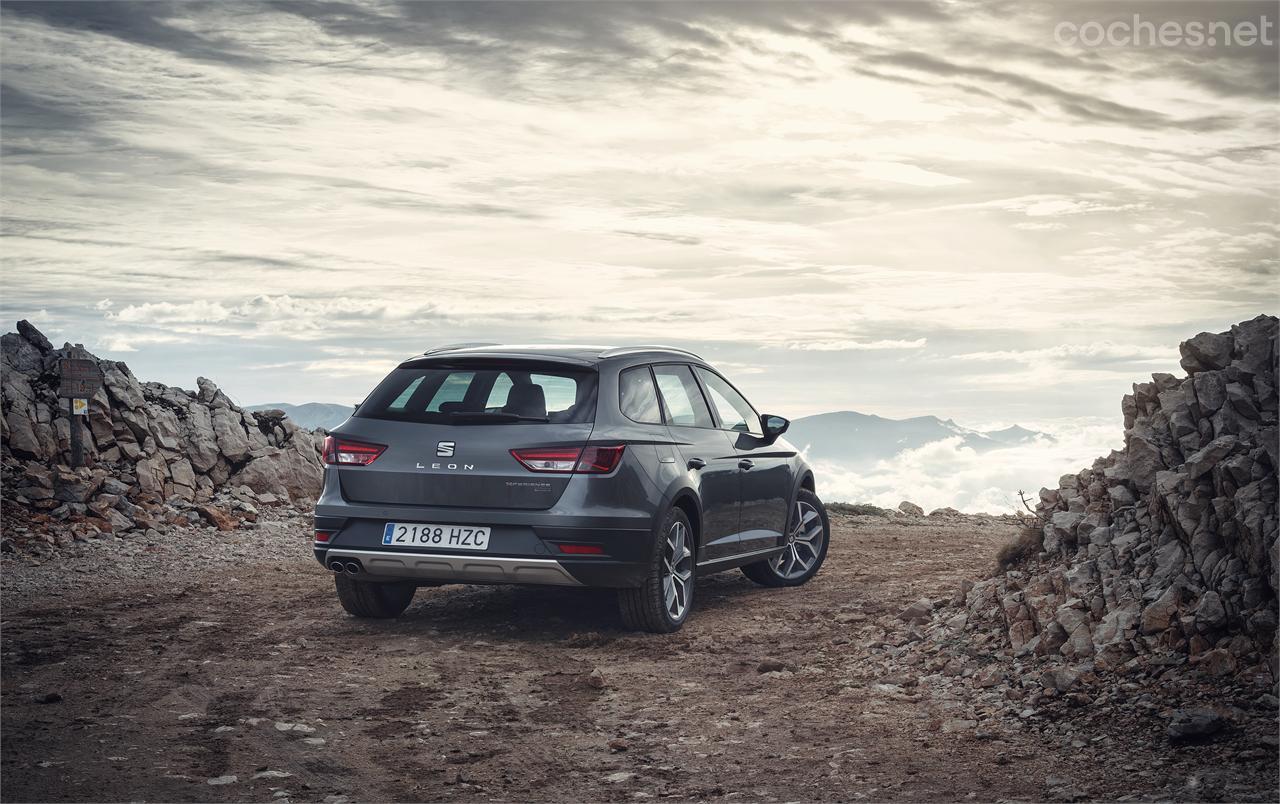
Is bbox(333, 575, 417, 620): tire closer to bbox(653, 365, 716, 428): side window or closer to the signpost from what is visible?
bbox(653, 365, 716, 428): side window

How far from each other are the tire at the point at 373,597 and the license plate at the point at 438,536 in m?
0.90

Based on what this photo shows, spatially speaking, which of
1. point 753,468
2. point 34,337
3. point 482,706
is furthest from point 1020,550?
point 34,337

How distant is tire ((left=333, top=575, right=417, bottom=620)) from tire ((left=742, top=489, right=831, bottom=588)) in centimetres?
307

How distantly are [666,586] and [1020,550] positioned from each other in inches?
96.3

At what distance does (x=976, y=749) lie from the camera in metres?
5.87

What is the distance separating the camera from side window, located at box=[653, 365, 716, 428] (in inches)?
350

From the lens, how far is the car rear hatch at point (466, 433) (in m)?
7.83

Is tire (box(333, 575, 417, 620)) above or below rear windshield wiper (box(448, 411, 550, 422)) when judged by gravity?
below

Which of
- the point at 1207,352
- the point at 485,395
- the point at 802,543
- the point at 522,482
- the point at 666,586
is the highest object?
the point at 1207,352

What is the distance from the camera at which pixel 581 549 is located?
7.77 m

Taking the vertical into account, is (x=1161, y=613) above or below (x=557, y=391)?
below

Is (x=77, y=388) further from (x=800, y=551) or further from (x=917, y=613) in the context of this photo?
(x=917, y=613)

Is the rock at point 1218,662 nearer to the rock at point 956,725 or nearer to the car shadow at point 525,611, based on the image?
the rock at point 956,725

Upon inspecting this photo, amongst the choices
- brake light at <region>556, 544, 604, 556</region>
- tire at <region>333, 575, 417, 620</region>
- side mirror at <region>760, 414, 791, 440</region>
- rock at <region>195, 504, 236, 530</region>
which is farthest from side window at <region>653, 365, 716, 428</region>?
rock at <region>195, 504, 236, 530</region>
